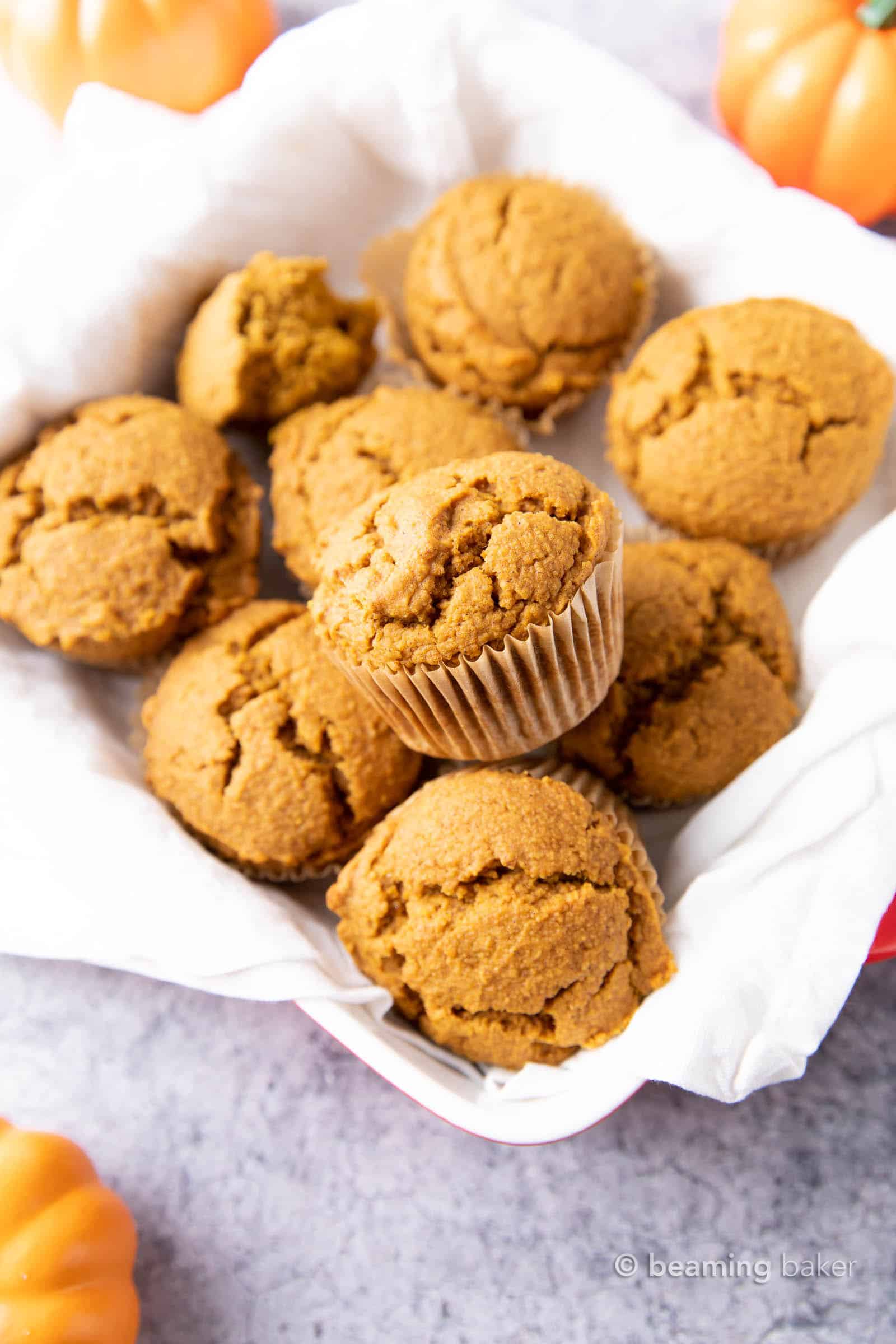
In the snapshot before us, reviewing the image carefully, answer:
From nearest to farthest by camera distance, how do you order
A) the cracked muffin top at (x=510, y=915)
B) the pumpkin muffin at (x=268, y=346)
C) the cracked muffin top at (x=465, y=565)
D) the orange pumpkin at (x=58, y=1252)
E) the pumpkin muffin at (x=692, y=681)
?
the cracked muffin top at (x=465, y=565) < the cracked muffin top at (x=510, y=915) < the orange pumpkin at (x=58, y=1252) < the pumpkin muffin at (x=692, y=681) < the pumpkin muffin at (x=268, y=346)

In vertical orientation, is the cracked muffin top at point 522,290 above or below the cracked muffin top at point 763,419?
above

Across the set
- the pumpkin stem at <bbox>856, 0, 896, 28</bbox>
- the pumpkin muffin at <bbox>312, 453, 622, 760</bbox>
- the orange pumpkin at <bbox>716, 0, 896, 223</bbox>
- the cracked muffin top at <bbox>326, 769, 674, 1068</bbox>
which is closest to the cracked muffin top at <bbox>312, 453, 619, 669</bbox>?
the pumpkin muffin at <bbox>312, 453, 622, 760</bbox>

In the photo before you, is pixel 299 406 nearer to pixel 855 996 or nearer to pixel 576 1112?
pixel 576 1112

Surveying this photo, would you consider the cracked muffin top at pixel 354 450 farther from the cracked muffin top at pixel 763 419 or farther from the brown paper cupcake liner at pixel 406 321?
the cracked muffin top at pixel 763 419

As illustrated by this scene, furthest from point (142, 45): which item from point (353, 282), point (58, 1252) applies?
point (58, 1252)

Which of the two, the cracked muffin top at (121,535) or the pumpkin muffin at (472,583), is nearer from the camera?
the pumpkin muffin at (472,583)

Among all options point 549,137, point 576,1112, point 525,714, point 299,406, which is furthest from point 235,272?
point 576,1112

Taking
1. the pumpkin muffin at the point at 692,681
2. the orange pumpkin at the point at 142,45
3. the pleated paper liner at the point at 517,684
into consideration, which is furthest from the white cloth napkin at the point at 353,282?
the pleated paper liner at the point at 517,684

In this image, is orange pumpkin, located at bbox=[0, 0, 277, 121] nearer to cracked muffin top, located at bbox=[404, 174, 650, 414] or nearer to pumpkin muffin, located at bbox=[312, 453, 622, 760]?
cracked muffin top, located at bbox=[404, 174, 650, 414]
